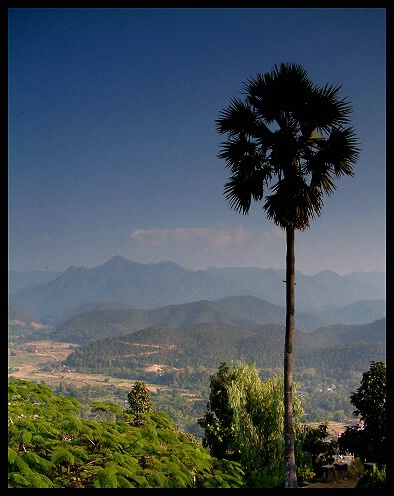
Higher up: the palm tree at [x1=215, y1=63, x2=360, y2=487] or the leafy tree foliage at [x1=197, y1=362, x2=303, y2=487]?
the palm tree at [x1=215, y1=63, x2=360, y2=487]

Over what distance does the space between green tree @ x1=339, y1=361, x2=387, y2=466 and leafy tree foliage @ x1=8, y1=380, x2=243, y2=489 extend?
851 cm

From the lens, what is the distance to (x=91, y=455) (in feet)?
18.6

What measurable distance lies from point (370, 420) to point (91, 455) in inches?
442

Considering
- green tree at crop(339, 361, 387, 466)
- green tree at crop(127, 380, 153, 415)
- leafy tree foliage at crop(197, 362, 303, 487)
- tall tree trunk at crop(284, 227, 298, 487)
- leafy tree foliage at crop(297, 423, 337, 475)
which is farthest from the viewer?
green tree at crop(127, 380, 153, 415)

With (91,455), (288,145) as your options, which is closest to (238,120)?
(288,145)

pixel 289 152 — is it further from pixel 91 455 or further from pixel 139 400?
pixel 139 400

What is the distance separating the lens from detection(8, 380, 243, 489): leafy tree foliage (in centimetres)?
520

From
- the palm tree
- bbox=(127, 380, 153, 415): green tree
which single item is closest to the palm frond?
the palm tree

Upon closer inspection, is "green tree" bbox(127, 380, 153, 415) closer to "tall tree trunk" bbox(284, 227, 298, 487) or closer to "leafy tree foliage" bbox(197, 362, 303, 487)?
"leafy tree foliage" bbox(197, 362, 303, 487)

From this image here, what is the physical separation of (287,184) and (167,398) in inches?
7045

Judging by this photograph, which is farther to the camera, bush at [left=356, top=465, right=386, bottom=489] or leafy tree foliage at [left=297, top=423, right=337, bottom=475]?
leafy tree foliage at [left=297, top=423, right=337, bottom=475]

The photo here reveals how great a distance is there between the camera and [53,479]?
227 inches

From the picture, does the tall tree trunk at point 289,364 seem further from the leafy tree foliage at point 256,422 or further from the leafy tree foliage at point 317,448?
the leafy tree foliage at point 317,448
